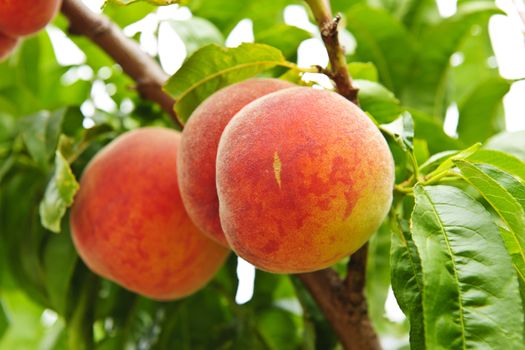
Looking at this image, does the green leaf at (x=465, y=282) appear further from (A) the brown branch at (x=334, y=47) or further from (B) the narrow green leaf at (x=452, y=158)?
(A) the brown branch at (x=334, y=47)

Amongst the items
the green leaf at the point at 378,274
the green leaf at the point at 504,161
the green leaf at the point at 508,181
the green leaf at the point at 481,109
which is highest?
the green leaf at the point at 508,181

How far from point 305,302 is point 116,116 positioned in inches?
20.7

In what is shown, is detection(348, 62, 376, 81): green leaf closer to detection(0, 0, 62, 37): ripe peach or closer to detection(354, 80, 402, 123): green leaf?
detection(354, 80, 402, 123): green leaf

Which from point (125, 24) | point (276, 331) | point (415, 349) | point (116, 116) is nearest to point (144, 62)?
point (116, 116)

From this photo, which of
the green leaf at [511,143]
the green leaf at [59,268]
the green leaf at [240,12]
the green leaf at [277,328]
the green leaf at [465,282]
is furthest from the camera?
the green leaf at [240,12]

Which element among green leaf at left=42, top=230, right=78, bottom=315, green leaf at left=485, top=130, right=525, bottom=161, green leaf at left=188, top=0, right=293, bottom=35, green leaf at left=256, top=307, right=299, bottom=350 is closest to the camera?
green leaf at left=485, top=130, right=525, bottom=161

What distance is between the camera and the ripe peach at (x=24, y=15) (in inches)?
35.5

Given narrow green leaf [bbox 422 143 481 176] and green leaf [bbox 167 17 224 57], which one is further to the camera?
green leaf [bbox 167 17 224 57]

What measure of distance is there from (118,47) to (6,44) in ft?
0.81

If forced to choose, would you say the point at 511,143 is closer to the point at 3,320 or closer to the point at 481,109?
the point at 481,109

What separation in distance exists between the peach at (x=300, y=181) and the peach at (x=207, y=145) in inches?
2.6

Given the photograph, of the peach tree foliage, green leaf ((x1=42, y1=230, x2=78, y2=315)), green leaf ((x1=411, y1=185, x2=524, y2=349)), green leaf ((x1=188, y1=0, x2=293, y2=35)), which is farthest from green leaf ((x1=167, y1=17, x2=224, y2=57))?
green leaf ((x1=411, y1=185, x2=524, y2=349))

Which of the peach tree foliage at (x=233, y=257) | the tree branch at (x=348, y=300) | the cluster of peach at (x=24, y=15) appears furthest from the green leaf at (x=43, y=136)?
the tree branch at (x=348, y=300)

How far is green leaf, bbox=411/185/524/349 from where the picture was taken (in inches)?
25.3
